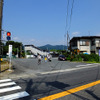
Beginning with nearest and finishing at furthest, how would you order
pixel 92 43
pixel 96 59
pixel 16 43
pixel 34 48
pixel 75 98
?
pixel 75 98
pixel 96 59
pixel 92 43
pixel 34 48
pixel 16 43

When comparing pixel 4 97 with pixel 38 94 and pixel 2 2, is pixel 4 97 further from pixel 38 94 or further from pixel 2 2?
pixel 2 2

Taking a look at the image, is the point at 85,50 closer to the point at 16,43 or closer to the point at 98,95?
the point at 98,95

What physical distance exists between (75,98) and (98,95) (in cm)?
111

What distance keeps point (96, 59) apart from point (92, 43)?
10.2m

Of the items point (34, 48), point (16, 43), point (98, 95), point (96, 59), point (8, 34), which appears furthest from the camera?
point (16, 43)

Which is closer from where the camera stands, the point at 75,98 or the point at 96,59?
the point at 75,98

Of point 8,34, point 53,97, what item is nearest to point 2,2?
point 8,34

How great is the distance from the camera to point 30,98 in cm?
441

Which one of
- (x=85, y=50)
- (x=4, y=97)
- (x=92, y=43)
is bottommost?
(x=4, y=97)

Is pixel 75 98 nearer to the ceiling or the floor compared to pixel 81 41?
nearer to the floor

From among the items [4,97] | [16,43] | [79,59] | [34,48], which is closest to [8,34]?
[4,97]

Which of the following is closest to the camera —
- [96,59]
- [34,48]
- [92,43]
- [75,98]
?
[75,98]

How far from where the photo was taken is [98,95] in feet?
15.4

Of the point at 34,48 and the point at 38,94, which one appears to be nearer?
the point at 38,94
